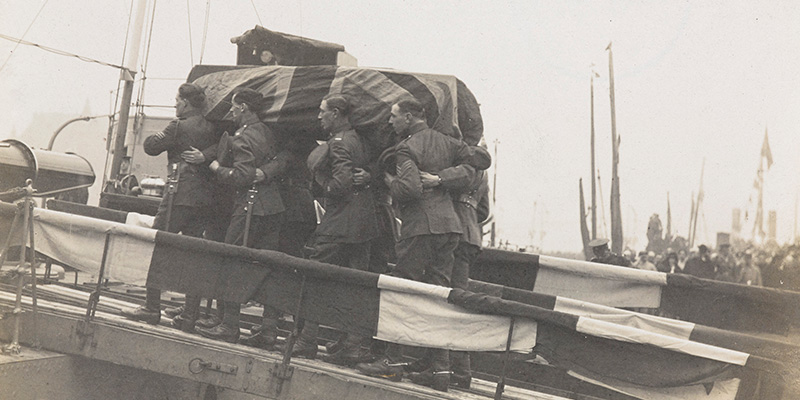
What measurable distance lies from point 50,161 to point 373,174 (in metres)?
6.44

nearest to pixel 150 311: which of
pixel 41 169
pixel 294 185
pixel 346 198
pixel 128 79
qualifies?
pixel 294 185

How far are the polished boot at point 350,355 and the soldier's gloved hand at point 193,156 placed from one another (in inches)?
76.7

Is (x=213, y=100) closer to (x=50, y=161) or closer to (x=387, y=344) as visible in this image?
(x=387, y=344)

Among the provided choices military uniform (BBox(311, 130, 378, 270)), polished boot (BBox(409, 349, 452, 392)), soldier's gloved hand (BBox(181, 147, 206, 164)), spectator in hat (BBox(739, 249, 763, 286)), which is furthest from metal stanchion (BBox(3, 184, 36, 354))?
spectator in hat (BBox(739, 249, 763, 286))

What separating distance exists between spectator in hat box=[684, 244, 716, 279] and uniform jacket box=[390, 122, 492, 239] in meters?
8.06

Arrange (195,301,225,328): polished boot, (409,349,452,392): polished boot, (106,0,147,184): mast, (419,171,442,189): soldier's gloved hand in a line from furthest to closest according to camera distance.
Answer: (106,0,147,184): mast < (195,301,225,328): polished boot < (419,171,442,189): soldier's gloved hand < (409,349,452,392): polished boot

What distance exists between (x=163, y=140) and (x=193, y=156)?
0.93 ft

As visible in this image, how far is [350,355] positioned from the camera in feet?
16.8

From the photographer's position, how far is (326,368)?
4.80m

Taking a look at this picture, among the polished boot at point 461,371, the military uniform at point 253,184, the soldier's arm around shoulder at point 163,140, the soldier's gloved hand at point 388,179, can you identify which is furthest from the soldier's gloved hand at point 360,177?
the soldier's arm around shoulder at point 163,140

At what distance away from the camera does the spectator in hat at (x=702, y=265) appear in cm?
1181

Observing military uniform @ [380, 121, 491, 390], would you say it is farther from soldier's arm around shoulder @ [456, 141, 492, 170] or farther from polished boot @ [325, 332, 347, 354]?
polished boot @ [325, 332, 347, 354]

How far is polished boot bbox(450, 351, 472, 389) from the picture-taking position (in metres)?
5.15

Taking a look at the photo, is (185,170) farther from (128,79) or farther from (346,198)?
(128,79)
